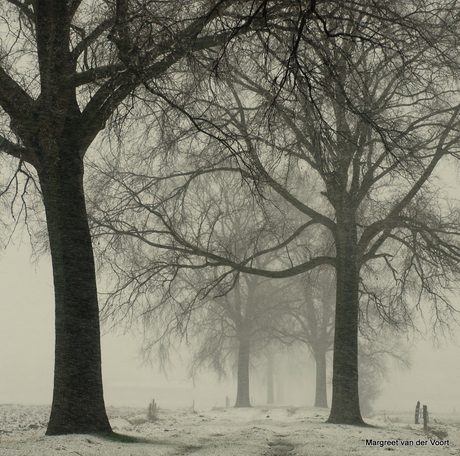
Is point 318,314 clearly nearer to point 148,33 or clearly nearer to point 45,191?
point 45,191

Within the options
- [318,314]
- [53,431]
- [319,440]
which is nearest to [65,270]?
[53,431]

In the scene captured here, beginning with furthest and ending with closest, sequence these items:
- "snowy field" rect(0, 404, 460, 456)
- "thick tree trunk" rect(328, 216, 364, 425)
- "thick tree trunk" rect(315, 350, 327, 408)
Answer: "thick tree trunk" rect(315, 350, 327, 408)
"thick tree trunk" rect(328, 216, 364, 425)
"snowy field" rect(0, 404, 460, 456)

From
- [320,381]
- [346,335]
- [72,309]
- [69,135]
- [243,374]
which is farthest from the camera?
[320,381]

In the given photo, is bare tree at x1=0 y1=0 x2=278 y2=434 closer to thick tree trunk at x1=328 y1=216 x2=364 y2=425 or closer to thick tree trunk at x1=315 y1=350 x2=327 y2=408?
thick tree trunk at x1=328 y1=216 x2=364 y2=425

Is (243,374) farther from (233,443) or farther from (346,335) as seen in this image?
(233,443)

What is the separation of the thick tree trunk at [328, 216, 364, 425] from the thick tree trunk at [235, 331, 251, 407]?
38.8 feet

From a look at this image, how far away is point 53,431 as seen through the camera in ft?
32.3

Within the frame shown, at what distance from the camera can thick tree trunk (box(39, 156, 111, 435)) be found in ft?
32.7

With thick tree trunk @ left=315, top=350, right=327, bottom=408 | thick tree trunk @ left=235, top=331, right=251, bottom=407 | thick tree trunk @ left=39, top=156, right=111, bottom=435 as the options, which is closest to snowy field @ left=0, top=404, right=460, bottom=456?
thick tree trunk @ left=39, top=156, right=111, bottom=435

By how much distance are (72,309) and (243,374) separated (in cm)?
1791

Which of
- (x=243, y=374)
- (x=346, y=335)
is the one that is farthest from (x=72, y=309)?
(x=243, y=374)

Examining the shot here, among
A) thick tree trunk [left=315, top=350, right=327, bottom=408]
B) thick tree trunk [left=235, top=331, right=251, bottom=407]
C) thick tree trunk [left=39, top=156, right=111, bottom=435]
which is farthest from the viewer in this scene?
thick tree trunk [left=315, top=350, right=327, bottom=408]

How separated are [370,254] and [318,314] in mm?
12528

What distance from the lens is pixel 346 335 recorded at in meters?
15.2
